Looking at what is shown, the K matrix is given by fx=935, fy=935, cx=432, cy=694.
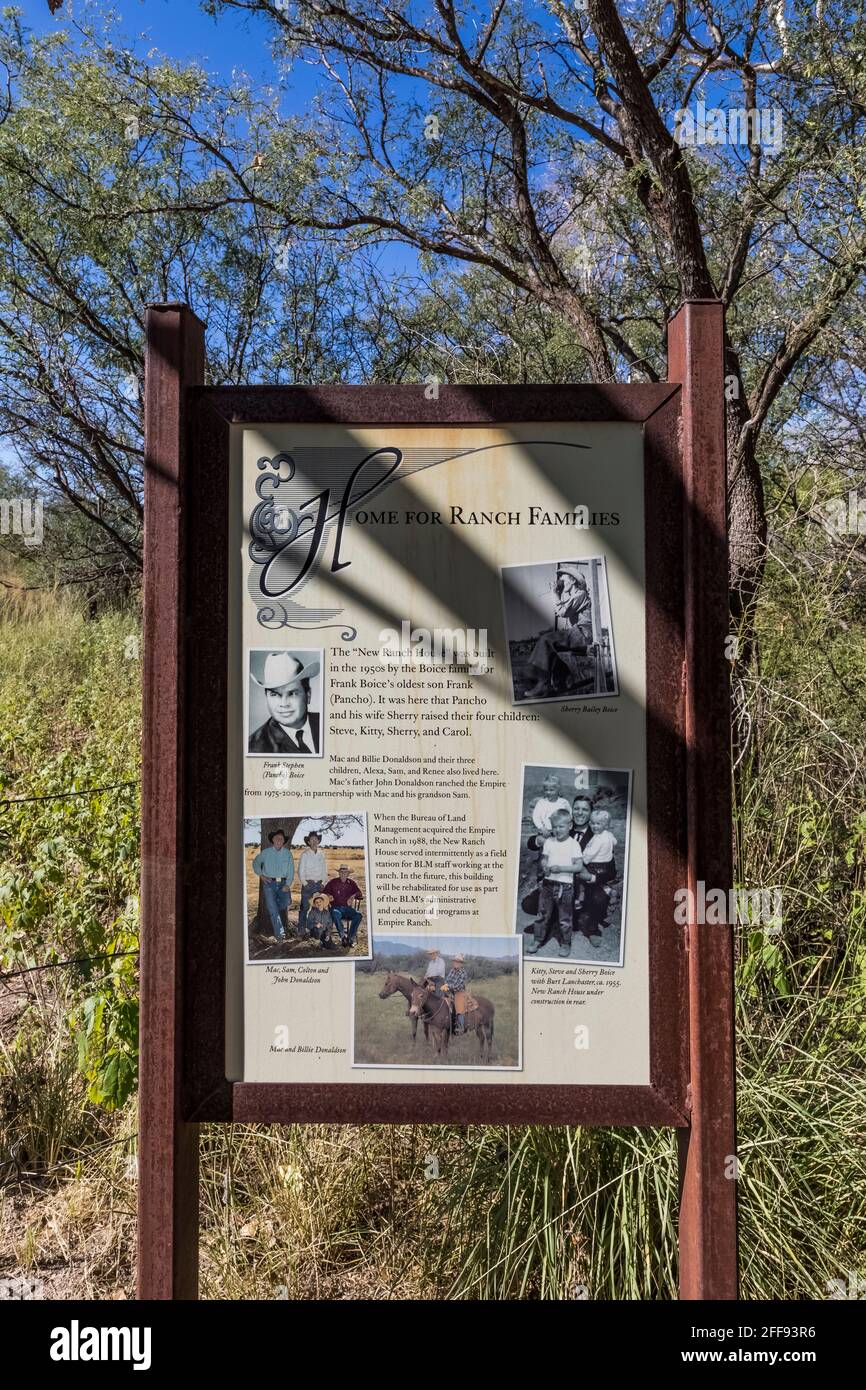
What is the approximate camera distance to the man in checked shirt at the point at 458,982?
1765 millimetres

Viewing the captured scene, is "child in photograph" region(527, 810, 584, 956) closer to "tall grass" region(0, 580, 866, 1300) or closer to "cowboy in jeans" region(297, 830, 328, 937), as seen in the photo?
"cowboy in jeans" region(297, 830, 328, 937)

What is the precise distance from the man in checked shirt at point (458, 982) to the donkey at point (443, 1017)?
17mm

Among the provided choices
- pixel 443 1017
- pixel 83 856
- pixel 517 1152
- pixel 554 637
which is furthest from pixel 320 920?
pixel 83 856

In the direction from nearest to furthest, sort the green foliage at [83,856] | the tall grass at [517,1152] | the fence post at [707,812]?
the fence post at [707,812] < the tall grass at [517,1152] < the green foliage at [83,856]

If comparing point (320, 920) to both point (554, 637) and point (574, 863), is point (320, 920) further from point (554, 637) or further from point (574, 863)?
point (554, 637)

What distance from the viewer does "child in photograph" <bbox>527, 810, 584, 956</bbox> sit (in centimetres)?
177

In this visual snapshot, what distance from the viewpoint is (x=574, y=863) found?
1.77 m

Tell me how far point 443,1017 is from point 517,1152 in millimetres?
969

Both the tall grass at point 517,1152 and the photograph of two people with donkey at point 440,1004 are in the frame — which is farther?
the tall grass at point 517,1152

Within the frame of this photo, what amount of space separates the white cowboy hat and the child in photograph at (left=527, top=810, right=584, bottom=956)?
563 mm

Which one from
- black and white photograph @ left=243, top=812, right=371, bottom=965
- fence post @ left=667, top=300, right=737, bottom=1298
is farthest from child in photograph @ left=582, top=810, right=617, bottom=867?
black and white photograph @ left=243, top=812, right=371, bottom=965

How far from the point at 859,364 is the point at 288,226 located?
4.08 metres

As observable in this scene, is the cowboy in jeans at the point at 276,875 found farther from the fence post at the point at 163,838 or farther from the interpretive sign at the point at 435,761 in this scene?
the fence post at the point at 163,838

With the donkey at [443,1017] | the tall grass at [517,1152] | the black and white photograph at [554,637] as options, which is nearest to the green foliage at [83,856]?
the tall grass at [517,1152]
